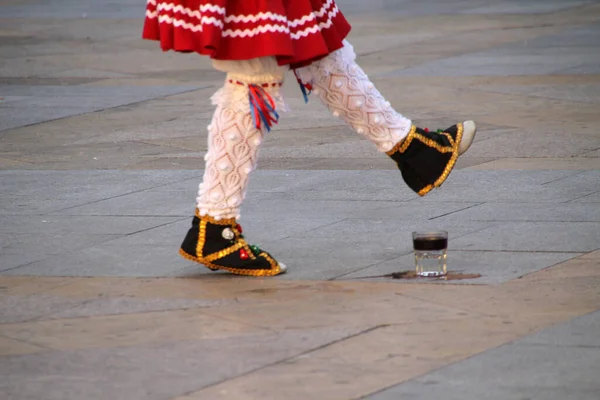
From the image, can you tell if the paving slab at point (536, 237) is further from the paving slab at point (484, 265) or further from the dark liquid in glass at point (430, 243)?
the dark liquid in glass at point (430, 243)

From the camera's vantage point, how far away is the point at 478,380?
13.4 ft

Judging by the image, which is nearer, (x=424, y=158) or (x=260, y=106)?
(x=260, y=106)

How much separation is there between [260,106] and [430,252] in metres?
0.92

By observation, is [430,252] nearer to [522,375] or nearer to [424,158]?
[424,158]

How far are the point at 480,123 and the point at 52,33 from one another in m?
9.30

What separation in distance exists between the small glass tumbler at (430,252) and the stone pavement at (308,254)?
0.10 m

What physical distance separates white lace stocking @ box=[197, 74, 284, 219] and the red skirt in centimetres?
16

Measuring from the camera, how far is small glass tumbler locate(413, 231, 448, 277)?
5316mm

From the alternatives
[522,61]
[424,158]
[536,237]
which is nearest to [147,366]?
[424,158]

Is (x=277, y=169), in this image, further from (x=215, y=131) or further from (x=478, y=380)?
(x=478, y=380)

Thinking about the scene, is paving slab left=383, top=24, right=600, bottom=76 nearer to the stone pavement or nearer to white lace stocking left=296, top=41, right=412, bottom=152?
the stone pavement

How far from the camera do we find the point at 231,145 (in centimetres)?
536

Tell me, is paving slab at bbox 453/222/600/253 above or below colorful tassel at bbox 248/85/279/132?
below

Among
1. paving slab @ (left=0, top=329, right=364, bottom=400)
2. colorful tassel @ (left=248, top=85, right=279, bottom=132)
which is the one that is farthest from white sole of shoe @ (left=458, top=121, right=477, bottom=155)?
paving slab @ (left=0, top=329, right=364, bottom=400)
